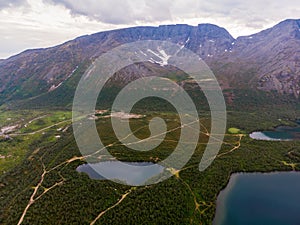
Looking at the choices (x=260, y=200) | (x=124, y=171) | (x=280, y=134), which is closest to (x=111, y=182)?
(x=124, y=171)

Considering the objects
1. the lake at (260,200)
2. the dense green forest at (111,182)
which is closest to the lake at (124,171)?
the dense green forest at (111,182)

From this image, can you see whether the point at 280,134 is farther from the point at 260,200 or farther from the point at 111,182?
the point at 111,182

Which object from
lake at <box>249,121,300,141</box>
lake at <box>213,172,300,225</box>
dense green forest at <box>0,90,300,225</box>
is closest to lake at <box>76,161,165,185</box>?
dense green forest at <box>0,90,300,225</box>

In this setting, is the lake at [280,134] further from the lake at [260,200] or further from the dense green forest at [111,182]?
the lake at [260,200]

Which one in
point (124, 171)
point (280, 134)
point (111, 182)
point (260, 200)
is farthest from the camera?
point (280, 134)

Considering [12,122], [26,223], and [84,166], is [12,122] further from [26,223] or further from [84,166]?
[26,223]

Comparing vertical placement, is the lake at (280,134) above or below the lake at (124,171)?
below
